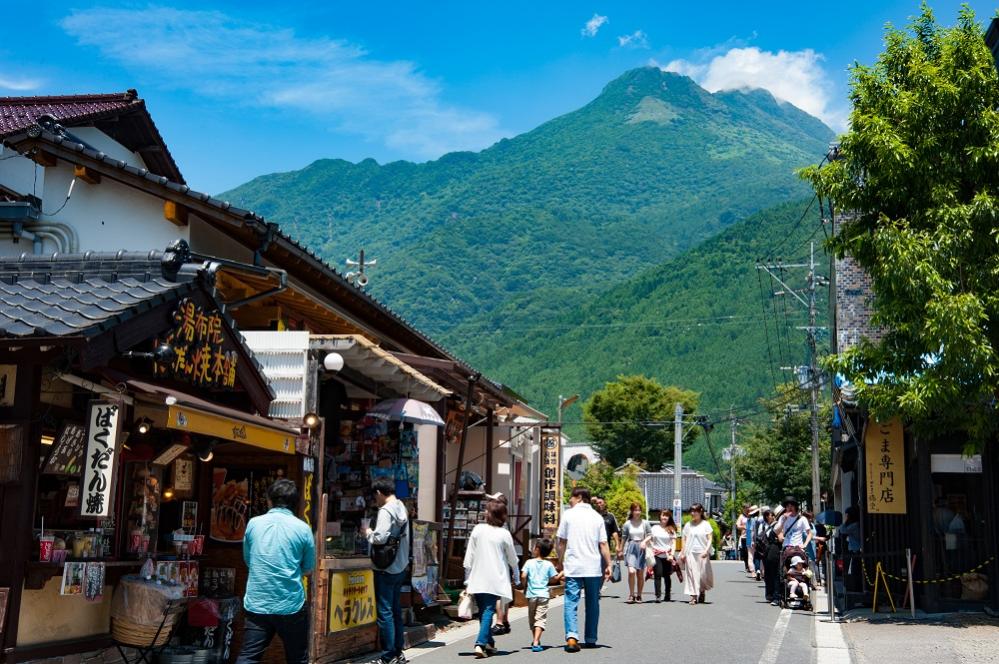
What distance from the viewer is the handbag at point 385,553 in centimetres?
1066

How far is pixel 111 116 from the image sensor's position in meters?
18.5

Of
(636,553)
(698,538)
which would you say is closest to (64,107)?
(636,553)

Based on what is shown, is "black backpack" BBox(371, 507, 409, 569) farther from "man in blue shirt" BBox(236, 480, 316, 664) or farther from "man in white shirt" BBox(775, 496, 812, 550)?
"man in white shirt" BBox(775, 496, 812, 550)

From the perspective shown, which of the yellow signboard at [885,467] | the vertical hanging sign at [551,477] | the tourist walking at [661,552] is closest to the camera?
the yellow signboard at [885,467]

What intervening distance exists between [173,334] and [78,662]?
2686 millimetres

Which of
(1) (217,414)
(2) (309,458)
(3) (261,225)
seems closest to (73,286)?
(1) (217,414)

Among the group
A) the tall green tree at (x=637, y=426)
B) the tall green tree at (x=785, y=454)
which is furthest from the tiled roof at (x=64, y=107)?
the tall green tree at (x=637, y=426)

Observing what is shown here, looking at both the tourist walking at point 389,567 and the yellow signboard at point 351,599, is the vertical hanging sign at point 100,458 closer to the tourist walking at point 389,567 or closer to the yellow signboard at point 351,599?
the tourist walking at point 389,567

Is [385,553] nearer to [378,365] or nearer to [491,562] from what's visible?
[491,562]

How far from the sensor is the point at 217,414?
8719mm

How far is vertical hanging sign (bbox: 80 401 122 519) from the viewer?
7555mm

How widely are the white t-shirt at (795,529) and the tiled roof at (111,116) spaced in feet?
43.2

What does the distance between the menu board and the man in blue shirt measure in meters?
1.45

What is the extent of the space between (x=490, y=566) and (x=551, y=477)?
14.5 metres
